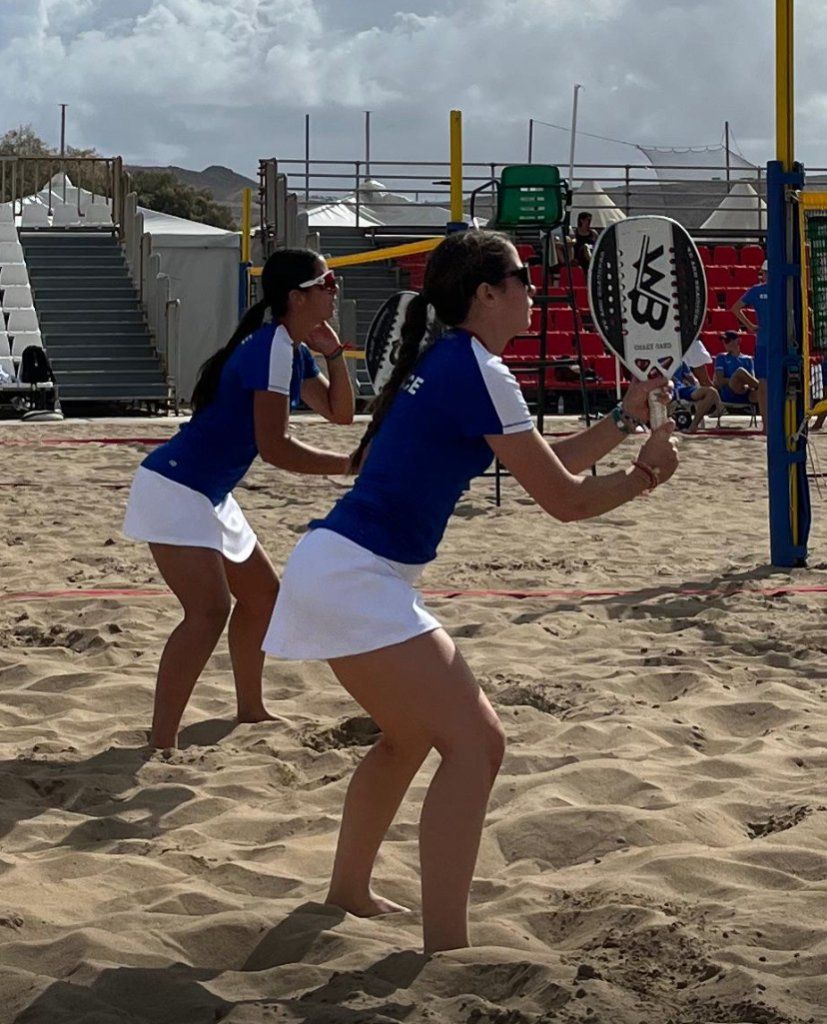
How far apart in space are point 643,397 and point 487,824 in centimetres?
123

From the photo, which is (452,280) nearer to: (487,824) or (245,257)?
(487,824)

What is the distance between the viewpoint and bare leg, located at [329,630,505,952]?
9.34ft

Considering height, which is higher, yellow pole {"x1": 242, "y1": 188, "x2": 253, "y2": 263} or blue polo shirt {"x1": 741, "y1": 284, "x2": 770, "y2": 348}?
yellow pole {"x1": 242, "y1": 188, "x2": 253, "y2": 263}

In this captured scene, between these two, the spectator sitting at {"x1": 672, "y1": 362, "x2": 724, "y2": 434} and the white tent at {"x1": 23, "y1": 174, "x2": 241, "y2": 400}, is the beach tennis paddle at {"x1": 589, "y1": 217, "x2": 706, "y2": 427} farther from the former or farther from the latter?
the white tent at {"x1": 23, "y1": 174, "x2": 241, "y2": 400}

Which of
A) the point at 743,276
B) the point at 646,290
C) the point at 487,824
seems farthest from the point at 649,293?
the point at 743,276

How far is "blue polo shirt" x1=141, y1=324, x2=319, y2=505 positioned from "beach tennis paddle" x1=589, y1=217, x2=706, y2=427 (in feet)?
14.4

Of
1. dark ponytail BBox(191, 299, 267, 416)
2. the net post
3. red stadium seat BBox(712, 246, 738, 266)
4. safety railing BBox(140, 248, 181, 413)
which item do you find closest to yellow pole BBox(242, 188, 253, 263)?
safety railing BBox(140, 248, 181, 413)

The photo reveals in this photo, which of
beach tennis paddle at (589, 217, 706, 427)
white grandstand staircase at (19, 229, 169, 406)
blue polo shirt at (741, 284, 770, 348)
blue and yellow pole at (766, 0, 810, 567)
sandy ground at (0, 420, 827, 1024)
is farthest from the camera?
white grandstand staircase at (19, 229, 169, 406)

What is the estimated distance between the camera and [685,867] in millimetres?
3426

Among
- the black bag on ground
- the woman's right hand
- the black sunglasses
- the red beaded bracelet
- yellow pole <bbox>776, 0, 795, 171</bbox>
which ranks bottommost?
the red beaded bracelet

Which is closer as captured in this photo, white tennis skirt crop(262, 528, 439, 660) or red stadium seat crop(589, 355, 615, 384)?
white tennis skirt crop(262, 528, 439, 660)

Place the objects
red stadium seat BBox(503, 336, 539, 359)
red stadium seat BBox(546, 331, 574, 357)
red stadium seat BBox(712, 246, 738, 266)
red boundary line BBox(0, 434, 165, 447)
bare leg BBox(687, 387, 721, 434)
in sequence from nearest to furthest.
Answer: red boundary line BBox(0, 434, 165, 447), bare leg BBox(687, 387, 721, 434), red stadium seat BBox(503, 336, 539, 359), red stadium seat BBox(546, 331, 574, 357), red stadium seat BBox(712, 246, 738, 266)

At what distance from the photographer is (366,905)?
3188 millimetres

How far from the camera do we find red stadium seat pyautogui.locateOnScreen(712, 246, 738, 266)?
75.6 feet
